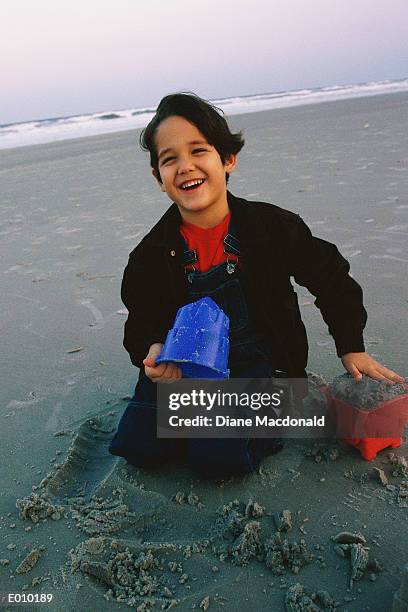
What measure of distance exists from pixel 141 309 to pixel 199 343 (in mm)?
476

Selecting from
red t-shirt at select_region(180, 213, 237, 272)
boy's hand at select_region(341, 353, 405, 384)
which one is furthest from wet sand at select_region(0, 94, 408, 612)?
red t-shirt at select_region(180, 213, 237, 272)

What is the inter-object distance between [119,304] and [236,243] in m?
1.67

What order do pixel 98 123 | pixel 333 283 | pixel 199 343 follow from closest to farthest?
1. pixel 199 343
2. pixel 333 283
3. pixel 98 123

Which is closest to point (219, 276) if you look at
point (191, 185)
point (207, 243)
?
point (207, 243)

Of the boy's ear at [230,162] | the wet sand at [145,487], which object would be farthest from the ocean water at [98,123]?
the boy's ear at [230,162]

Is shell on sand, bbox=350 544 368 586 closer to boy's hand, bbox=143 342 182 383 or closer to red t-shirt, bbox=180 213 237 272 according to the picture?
boy's hand, bbox=143 342 182 383

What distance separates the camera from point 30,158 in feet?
44.2

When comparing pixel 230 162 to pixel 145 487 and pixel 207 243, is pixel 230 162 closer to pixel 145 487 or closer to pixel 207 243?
pixel 207 243

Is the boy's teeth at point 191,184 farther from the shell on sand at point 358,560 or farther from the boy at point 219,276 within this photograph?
the shell on sand at point 358,560

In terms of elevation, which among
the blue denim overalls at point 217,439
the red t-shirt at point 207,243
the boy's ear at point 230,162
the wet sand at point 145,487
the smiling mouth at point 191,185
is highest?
the boy's ear at point 230,162

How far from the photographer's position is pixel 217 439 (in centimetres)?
188

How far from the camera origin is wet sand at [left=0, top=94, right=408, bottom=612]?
148cm

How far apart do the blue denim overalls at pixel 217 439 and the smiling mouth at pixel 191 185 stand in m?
0.20

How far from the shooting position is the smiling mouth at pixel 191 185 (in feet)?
6.22
